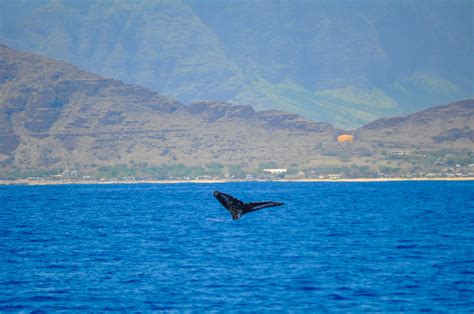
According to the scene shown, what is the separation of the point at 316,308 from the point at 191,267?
2112 centimetres

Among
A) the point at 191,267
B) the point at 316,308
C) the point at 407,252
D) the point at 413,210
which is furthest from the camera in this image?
the point at 413,210

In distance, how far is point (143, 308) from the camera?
198 ft

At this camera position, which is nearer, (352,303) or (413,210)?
(352,303)

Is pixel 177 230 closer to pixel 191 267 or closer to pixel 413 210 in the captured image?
pixel 191 267

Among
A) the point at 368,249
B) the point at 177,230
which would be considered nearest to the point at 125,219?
the point at 177,230

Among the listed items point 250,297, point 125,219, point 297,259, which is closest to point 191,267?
point 297,259

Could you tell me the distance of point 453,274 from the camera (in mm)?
73250

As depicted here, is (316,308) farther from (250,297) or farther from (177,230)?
(177,230)

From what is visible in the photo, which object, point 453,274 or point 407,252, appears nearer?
point 453,274

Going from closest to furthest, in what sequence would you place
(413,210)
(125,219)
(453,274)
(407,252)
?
1. (453,274)
2. (407,252)
3. (125,219)
4. (413,210)

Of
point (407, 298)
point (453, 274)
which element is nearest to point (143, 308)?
point (407, 298)

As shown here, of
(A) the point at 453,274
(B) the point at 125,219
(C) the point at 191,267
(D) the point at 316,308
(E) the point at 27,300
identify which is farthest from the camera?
(B) the point at 125,219

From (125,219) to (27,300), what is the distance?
88.6 metres

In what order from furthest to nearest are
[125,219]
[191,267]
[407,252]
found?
[125,219], [407,252], [191,267]
